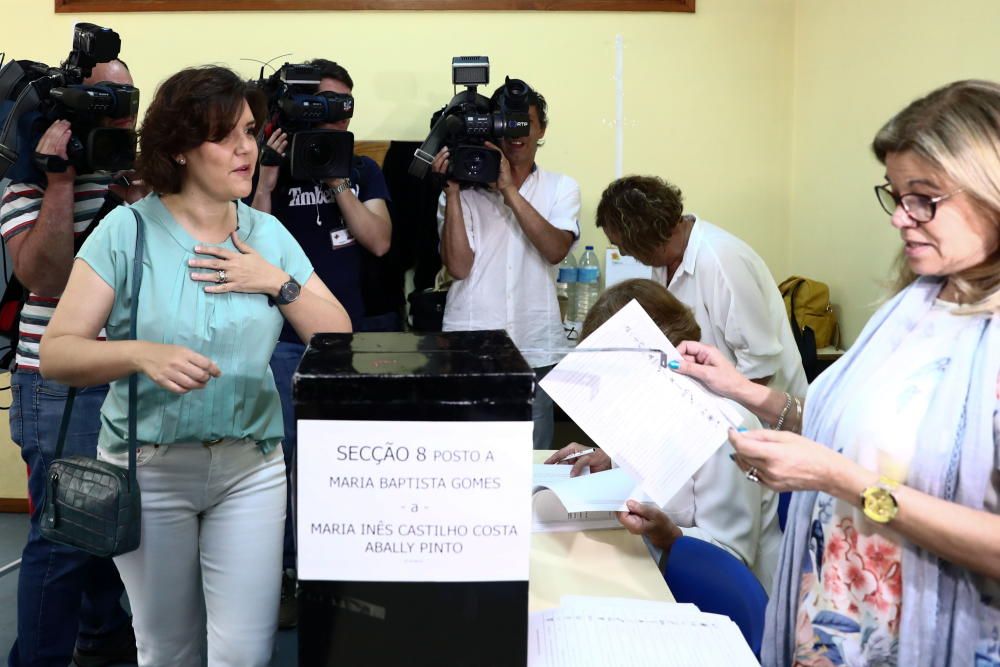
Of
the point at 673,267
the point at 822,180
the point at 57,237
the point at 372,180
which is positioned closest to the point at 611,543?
the point at 673,267

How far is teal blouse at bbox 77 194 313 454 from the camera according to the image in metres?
1.66

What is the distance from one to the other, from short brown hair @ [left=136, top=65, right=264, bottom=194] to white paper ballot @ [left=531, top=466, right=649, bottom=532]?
0.91 metres

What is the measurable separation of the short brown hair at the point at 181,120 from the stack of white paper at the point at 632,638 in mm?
A: 1055

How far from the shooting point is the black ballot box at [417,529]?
3.23 ft

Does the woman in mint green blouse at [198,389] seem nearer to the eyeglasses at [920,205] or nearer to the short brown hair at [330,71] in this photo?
the eyeglasses at [920,205]

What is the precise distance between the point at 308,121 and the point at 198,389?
1462 mm

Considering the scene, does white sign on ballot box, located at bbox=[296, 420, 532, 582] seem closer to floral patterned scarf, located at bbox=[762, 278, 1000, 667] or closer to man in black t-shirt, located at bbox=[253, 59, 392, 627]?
floral patterned scarf, located at bbox=[762, 278, 1000, 667]

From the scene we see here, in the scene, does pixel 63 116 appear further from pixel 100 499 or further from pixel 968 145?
pixel 968 145

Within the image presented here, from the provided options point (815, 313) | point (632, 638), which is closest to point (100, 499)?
point (632, 638)

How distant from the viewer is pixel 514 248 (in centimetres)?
318

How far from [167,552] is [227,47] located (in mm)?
2540

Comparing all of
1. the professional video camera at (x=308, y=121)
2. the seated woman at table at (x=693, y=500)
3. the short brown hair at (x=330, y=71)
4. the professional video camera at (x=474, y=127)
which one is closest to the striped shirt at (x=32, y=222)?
the professional video camera at (x=308, y=121)

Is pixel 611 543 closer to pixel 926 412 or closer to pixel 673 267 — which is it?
pixel 926 412

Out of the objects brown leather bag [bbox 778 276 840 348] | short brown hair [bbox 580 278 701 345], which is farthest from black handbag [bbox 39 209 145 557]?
brown leather bag [bbox 778 276 840 348]
